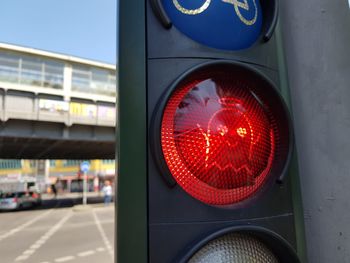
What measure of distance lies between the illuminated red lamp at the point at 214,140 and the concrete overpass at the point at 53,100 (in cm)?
1531

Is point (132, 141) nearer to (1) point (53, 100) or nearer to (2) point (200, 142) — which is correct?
(2) point (200, 142)

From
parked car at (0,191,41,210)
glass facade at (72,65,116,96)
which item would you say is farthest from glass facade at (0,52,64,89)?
parked car at (0,191,41,210)

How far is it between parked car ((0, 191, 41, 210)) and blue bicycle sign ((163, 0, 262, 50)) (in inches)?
927

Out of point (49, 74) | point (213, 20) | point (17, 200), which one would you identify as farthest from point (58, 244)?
point (17, 200)

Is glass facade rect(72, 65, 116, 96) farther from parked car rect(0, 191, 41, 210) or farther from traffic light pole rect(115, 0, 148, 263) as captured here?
traffic light pole rect(115, 0, 148, 263)

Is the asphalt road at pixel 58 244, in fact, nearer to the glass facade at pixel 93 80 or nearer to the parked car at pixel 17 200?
the parked car at pixel 17 200

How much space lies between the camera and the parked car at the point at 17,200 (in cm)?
2097

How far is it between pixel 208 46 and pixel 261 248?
510 millimetres

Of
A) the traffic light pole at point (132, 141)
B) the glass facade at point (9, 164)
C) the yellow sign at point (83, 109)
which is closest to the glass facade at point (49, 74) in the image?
the yellow sign at point (83, 109)

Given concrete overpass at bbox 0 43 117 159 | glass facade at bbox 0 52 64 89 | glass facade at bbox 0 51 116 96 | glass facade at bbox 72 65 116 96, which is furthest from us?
glass facade at bbox 72 65 116 96

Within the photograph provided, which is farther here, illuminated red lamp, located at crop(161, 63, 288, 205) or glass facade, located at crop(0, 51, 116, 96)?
glass facade, located at crop(0, 51, 116, 96)

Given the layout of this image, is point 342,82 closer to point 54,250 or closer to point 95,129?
point 54,250

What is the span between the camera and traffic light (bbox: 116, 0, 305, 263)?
2.23 ft

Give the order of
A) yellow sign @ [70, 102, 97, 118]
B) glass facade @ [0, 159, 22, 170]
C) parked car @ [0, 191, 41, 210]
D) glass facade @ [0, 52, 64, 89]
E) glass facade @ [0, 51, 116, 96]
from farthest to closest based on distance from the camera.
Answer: glass facade @ [0, 159, 22, 170] < parked car @ [0, 191, 41, 210] < glass facade @ [0, 51, 116, 96] < glass facade @ [0, 52, 64, 89] < yellow sign @ [70, 102, 97, 118]
